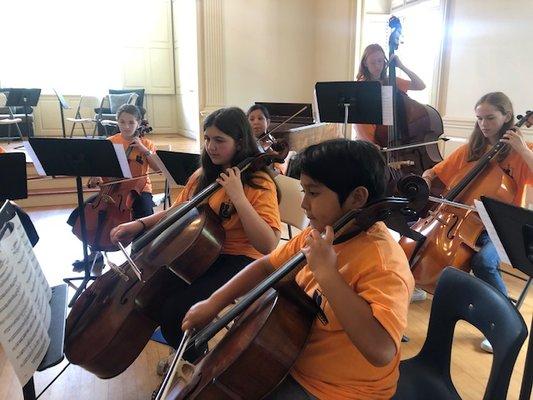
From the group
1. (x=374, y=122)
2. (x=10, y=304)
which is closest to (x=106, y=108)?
(x=374, y=122)

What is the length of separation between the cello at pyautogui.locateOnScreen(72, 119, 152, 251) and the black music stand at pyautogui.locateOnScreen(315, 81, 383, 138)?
50.8 inches

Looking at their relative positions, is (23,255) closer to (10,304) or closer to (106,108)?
(10,304)

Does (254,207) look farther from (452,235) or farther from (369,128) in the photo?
(369,128)

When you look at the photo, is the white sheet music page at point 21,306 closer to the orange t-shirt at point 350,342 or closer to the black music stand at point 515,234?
the orange t-shirt at point 350,342

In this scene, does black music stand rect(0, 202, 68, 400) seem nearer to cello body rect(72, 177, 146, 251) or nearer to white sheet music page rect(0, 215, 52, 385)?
white sheet music page rect(0, 215, 52, 385)

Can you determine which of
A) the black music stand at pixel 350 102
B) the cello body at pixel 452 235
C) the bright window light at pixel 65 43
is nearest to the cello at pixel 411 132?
the black music stand at pixel 350 102

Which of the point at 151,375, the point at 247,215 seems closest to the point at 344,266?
the point at 247,215

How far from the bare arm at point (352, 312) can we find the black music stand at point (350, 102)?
1.74 m

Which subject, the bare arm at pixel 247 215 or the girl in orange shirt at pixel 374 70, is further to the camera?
the girl in orange shirt at pixel 374 70

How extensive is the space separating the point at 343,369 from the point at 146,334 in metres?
0.85

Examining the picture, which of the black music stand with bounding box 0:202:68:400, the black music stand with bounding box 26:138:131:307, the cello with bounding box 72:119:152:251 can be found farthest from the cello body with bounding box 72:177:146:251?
the black music stand with bounding box 0:202:68:400

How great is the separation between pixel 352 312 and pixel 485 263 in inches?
57.2

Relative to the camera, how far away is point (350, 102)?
258 cm

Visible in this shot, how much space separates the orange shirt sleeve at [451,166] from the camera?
2316 millimetres
